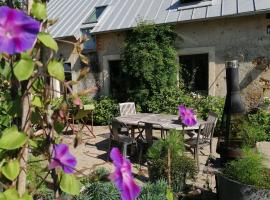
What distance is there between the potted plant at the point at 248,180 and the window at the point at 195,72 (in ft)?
21.5

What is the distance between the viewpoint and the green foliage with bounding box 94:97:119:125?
34.1ft

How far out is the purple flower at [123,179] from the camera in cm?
87

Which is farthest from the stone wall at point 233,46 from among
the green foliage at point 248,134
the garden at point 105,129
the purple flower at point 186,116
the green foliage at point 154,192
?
the purple flower at point 186,116

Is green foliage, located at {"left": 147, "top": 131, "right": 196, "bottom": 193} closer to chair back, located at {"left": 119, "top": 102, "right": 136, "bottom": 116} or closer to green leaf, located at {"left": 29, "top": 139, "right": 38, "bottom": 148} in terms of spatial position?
green leaf, located at {"left": 29, "top": 139, "right": 38, "bottom": 148}

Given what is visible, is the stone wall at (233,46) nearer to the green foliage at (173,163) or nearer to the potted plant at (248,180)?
the green foliage at (173,163)

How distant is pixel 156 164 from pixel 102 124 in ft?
21.1

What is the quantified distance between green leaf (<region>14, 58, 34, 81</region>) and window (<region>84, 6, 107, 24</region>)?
447 inches

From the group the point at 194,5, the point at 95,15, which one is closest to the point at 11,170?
the point at 194,5

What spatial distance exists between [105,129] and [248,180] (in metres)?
6.94

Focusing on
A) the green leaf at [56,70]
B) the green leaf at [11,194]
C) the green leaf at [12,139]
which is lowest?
the green leaf at [11,194]

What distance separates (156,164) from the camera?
14.1ft

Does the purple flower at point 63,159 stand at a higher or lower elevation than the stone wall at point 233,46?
lower

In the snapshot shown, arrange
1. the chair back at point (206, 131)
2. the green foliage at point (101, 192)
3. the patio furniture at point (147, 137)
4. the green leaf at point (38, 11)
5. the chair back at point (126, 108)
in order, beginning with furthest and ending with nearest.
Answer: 1. the chair back at point (126, 108)
2. the patio furniture at point (147, 137)
3. the chair back at point (206, 131)
4. the green foliage at point (101, 192)
5. the green leaf at point (38, 11)

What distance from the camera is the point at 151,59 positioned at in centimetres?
955
